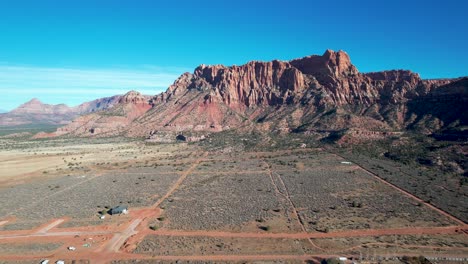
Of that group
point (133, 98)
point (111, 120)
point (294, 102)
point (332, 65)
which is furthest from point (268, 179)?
point (133, 98)

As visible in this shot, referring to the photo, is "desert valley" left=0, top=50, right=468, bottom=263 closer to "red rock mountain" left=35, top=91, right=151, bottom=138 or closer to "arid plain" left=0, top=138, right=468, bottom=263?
"arid plain" left=0, top=138, right=468, bottom=263

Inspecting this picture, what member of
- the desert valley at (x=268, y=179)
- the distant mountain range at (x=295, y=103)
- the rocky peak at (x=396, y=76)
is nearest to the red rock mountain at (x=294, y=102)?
the rocky peak at (x=396, y=76)

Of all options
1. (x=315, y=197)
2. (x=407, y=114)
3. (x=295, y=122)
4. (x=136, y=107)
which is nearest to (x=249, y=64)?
(x=295, y=122)

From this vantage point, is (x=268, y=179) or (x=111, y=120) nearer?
(x=268, y=179)

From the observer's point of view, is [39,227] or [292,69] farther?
[292,69]

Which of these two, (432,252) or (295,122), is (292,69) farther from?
(432,252)

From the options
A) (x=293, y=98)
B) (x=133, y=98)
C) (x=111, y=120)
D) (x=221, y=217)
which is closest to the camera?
(x=221, y=217)

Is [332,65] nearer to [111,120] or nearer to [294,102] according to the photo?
[294,102]

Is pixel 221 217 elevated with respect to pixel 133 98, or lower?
lower
